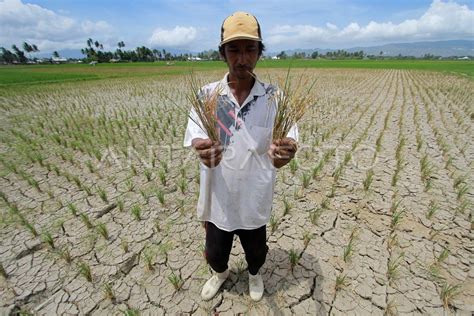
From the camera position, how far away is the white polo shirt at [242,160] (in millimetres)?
1389

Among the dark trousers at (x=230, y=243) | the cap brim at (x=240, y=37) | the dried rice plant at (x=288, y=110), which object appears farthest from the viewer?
the dark trousers at (x=230, y=243)

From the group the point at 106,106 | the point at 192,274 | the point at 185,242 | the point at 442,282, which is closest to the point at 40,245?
the point at 185,242

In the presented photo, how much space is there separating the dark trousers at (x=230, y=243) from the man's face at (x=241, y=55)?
0.99 meters

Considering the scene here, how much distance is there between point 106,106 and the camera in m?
8.83

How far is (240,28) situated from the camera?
126 cm

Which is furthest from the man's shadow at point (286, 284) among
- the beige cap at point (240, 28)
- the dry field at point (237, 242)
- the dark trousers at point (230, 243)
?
the beige cap at point (240, 28)

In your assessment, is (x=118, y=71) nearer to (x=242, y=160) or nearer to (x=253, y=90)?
(x=253, y=90)

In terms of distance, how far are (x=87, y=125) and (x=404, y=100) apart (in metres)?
10.8

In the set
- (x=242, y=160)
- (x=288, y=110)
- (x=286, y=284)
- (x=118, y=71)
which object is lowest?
(x=286, y=284)

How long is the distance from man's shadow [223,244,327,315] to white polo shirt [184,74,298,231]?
0.84 meters

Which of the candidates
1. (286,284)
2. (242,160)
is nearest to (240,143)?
(242,160)

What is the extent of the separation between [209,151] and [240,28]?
66cm

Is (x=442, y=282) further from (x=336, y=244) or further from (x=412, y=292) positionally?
(x=336, y=244)

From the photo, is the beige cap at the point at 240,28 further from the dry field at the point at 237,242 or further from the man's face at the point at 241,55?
the dry field at the point at 237,242
